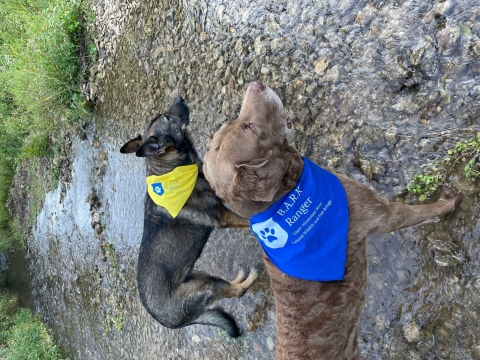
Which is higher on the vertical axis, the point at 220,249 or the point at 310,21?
the point at 310,21

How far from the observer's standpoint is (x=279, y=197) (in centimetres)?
268

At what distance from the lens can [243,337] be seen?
4.55 meters

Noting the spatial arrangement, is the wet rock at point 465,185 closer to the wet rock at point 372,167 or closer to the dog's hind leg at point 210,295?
the wet rock at point 372,167

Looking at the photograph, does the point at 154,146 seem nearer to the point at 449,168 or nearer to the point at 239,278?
the point at 239,278

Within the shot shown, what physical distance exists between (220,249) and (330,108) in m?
2.40

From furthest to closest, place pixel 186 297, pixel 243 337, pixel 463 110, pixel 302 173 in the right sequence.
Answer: pixel 243 337
pixel 186 297
pixel 463 110
pixel 302 173

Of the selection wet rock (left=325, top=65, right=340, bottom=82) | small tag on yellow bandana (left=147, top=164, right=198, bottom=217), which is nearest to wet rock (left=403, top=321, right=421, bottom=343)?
wet rock (left=325, top=65, right=340, bottom=82)

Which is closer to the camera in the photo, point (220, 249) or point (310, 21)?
point (310, 21)

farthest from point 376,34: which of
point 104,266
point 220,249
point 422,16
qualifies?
point 104,266

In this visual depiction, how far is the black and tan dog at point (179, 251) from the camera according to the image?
166 inches

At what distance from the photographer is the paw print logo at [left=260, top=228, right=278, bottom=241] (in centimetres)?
269

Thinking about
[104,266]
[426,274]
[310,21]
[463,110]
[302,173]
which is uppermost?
[310,21]

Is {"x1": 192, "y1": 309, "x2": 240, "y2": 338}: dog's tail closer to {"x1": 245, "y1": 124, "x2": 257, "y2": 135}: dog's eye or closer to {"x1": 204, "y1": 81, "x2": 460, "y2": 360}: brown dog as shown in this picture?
{"x1": 204, "y1": 81, "x2": 460, "y2": 360}: brown dog

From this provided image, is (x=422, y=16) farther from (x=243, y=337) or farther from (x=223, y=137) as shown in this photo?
(x=243, y=337)
